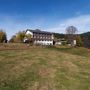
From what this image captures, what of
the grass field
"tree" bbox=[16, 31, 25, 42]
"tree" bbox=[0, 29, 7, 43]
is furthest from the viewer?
"tree" bbox=[16, 31, 25, 42]

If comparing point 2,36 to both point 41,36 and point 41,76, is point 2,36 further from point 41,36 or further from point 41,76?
point 41,76

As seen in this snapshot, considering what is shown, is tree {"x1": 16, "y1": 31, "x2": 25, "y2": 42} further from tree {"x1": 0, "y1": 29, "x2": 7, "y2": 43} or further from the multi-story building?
the multi-story building

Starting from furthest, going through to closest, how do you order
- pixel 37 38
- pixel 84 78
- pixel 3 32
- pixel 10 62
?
pixel 37 38
pixel 3 32
pixel 10 62
pixel 84 78

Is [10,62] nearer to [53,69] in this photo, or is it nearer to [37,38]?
[53,69]

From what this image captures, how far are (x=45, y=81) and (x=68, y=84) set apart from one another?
2554 millimetres

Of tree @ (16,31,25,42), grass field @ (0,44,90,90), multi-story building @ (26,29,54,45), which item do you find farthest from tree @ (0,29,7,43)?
grass field @ (0,44,90,90)

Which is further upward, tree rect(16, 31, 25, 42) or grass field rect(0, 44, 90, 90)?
tree rect(16, 31, 25, 42)

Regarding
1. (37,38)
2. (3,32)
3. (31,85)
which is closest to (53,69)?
(31,85)

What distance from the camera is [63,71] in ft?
79.4

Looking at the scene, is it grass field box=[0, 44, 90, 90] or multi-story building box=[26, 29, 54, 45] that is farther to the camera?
multi-story building box=[26, 29, 54, 45]

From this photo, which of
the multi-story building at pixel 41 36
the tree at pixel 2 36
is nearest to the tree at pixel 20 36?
the tree at pixel 2 36

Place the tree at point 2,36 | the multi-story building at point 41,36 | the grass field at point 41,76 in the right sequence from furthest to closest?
1. the multi-story building at point 41,36
2. the tree at point 2,36
3. the grass field at point 41,76

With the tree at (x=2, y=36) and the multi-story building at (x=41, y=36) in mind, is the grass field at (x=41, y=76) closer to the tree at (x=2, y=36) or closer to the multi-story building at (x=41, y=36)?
the tree at (x=2, y=36)

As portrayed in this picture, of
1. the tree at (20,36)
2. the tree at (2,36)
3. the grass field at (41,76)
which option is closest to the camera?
the grass field at (41,76)
